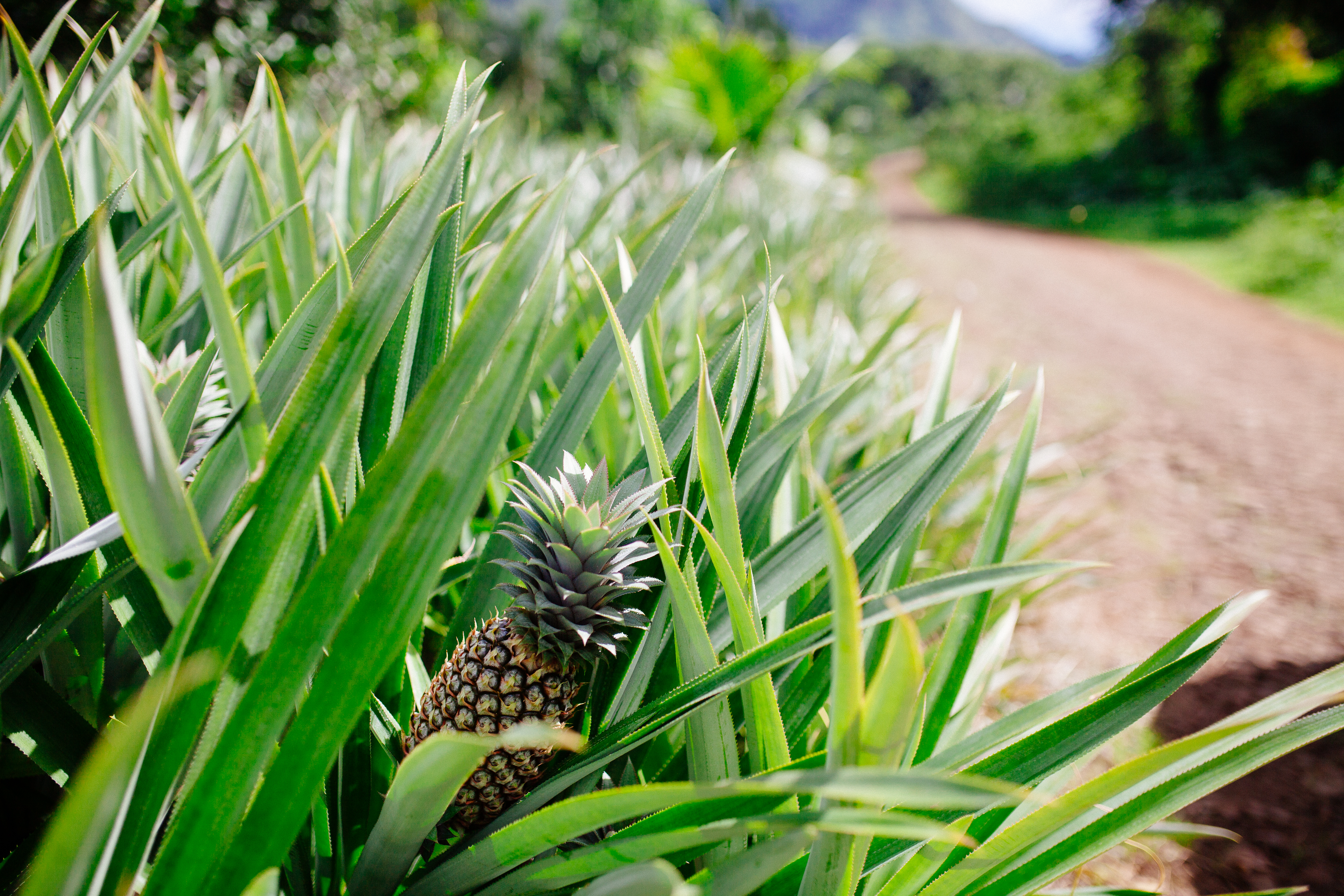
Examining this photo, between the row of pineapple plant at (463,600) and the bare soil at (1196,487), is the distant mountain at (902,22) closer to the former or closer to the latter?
the bare soil at (1196,487)

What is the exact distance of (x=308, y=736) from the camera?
37 centimetres

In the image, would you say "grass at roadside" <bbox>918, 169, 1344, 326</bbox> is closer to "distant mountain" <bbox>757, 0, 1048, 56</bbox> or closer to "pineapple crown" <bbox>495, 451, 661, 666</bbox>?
"pineapple crown" <bbox>495, 451, 661, 666</bbox>

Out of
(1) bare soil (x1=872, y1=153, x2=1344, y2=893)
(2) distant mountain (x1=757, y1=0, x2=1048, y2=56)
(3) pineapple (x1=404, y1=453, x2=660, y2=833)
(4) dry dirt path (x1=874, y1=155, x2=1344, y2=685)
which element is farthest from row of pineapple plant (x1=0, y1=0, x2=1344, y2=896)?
(2) distant mountain (x1=757, y1=0, x2=1048, y2=56)

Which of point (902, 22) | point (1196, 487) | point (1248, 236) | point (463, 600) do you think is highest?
→ point (902, 22)

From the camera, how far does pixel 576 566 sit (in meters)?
0.51

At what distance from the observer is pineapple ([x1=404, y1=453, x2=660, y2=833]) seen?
0.50 meters

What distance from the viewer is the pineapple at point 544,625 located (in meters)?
0.50

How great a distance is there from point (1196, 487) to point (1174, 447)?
527mm

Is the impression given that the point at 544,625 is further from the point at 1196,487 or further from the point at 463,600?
the point at 1196,487

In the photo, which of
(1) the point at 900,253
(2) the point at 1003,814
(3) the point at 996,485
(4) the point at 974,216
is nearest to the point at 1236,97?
(4) the point at 974,216

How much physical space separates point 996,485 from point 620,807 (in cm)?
172

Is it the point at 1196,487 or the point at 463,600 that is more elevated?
the point at 463,600

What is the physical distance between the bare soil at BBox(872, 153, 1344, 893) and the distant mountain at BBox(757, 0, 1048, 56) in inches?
3677

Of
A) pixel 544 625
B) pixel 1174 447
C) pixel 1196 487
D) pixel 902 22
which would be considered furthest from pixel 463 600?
pixel 902 22
